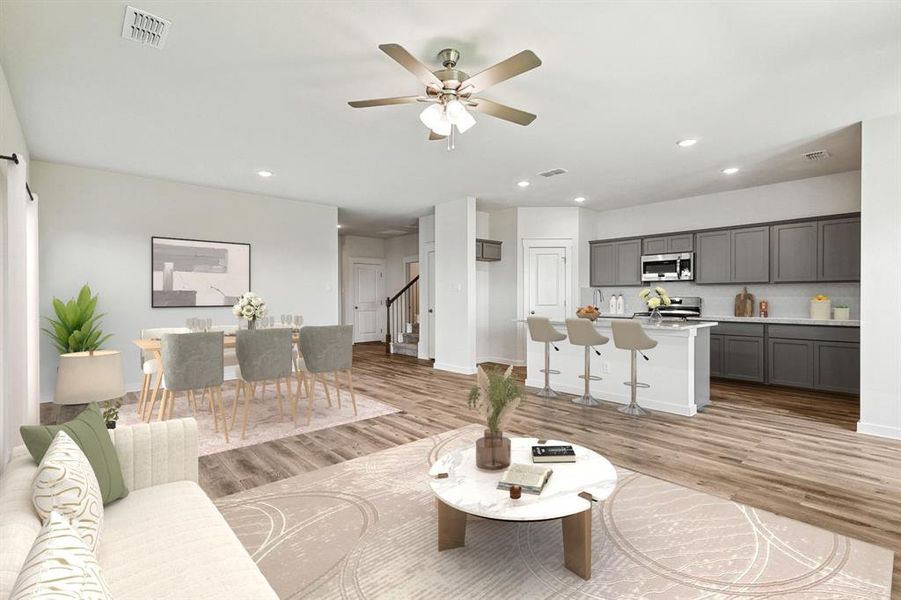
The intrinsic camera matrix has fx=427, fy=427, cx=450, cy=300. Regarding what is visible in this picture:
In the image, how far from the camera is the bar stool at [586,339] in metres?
4.58

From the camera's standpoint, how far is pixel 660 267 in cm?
680

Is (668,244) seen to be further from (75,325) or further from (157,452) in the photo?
(75,325)

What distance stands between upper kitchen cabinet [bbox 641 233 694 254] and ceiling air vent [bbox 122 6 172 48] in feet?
21.8

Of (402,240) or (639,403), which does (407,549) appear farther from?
(402,240)

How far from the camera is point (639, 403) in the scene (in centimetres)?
464

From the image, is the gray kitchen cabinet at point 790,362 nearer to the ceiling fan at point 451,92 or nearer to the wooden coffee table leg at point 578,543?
the ceiling fan at point 451,92

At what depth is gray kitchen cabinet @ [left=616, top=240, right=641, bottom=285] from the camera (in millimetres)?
7074

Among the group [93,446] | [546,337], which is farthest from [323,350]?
[93,446]

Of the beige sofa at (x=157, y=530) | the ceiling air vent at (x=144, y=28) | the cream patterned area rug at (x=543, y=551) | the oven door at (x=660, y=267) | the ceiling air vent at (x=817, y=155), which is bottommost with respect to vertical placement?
the cream patterned area rug at (x=543, y=551)

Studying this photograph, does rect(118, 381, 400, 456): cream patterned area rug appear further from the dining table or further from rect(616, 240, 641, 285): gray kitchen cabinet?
rect(616, 240, 641, 285): gray kitchen cabinet

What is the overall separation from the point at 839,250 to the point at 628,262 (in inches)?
104

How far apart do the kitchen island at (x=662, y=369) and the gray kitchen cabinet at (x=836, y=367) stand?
1.73 meters

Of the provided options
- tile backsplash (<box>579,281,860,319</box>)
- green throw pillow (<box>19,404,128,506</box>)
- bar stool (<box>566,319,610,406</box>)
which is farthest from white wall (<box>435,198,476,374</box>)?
green throw pillow (<box>19,404,128,506</box>)

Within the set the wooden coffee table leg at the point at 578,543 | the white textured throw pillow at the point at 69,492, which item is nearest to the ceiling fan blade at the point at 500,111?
the wooden coffee table leg at the point at 578,543
